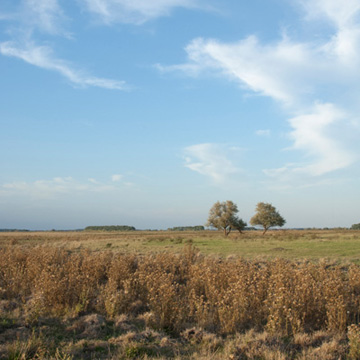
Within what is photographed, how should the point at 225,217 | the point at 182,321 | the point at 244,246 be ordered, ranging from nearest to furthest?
the point at 182,321, the point at 244,246, the point at 225,217

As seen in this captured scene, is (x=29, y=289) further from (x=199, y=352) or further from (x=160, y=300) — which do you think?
(x=199, y=352)

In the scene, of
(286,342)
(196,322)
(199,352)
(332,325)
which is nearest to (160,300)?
(196,322)

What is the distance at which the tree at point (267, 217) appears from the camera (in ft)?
256

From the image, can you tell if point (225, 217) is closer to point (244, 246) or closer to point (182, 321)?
point (244, 246)

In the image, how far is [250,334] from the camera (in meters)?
7.42

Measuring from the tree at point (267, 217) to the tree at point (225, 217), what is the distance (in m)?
4.00

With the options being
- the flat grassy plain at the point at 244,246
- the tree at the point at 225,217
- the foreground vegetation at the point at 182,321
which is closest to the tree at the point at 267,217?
the tree at the point at 225,217

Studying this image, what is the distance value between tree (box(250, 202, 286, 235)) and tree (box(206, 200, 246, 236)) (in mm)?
4001

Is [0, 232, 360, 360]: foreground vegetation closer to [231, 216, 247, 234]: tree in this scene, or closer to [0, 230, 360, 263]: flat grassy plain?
[0, 230, 360, 263]: flat grassy plain

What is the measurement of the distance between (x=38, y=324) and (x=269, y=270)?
25.9 feet

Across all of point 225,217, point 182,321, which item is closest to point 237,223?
point 225,217

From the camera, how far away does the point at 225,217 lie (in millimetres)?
74375

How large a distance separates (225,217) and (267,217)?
36.2 feet

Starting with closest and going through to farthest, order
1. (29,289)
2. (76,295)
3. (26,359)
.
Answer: (26,359) → (76,295) → (29,289)
